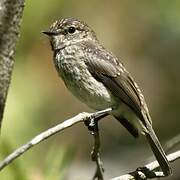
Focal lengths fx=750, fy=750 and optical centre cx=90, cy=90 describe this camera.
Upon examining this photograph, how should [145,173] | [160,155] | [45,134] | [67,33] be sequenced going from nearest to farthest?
[45,134] < [145,173] < [160,155] < [67,33]

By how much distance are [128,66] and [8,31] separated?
367 centimetres

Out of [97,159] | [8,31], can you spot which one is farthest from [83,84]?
[8,31]

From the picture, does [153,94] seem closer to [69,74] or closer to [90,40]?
[90,40]

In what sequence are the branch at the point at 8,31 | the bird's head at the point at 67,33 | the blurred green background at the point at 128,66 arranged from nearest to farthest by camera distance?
the branch at the point at 8,31 → the bird's head at the point at 67,33 → the blurred green background at the point at 128,66

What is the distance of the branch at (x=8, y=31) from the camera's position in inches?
123

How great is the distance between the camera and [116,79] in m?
4.65

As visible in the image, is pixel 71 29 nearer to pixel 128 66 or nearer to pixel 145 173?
pixel 145 173

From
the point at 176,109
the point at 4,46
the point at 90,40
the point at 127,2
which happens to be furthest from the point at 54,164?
the point at 176,109

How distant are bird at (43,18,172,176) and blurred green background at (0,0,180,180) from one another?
0.26 meters

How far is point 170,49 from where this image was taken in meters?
6.95

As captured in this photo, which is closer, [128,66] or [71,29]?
[71,29]

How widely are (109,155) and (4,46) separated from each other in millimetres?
3512

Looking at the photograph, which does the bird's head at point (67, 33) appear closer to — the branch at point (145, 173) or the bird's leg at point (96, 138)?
the bird's leg at point (96, 138)

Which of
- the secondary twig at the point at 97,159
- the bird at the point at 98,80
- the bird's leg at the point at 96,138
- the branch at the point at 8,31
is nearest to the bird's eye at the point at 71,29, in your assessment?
the bird at the point at 98,80
